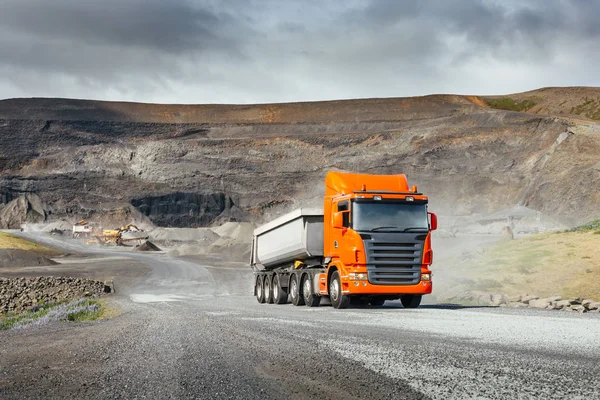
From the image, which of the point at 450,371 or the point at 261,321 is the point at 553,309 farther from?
the point at 450,371

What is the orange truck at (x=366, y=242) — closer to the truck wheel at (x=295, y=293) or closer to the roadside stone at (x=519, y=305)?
the truck wheel at (x=295, y=293)

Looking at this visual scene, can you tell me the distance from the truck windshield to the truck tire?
10.8ft

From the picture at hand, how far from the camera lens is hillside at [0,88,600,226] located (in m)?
104

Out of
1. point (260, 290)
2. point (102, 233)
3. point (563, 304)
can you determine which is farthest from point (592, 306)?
point (102, 233)

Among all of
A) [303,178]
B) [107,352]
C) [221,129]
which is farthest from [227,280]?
[221,129]

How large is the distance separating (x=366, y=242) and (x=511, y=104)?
148608mm

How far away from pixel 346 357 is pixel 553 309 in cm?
1260

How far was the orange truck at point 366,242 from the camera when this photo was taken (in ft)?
62.0

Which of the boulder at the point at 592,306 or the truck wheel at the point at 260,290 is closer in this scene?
the boulder at the point at 592,306

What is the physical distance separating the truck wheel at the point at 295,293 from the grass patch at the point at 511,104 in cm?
14164

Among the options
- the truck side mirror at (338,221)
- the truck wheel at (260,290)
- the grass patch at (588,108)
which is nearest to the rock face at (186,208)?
the grass patch at (588,108)

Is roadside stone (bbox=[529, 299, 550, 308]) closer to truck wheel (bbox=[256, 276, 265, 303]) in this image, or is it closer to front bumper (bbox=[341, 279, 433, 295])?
front bumper (bbox=[341, 279, 433, 295])

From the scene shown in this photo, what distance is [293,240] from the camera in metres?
22.1

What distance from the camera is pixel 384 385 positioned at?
7.23 meters
